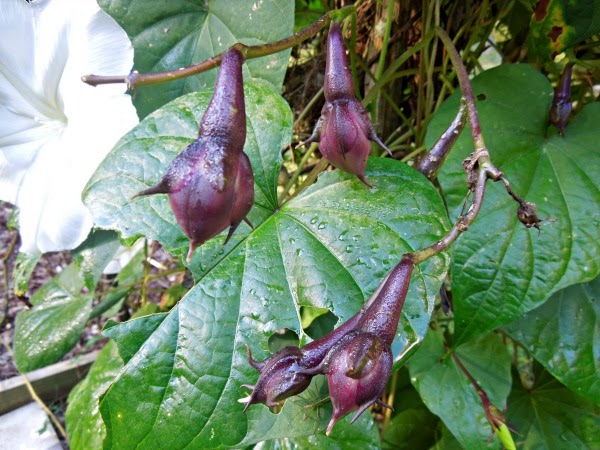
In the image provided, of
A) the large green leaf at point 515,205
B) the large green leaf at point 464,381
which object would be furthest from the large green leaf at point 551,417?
the large green leaf at point 515,205

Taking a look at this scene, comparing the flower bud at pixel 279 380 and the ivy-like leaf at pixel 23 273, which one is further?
the ivy-like leaf at pixel 23 273

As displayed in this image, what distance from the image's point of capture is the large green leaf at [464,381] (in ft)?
2.72

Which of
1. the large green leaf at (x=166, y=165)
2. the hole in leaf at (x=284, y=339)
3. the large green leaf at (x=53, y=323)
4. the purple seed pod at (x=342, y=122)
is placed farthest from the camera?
the large green leaf at (x=53, y=323)

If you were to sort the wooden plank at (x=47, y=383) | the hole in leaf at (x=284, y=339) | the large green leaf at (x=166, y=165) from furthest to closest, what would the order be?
the wooden plank at (x=47, y=383) < the hole in leaf at (x=284, y=339) < the large green leaf at (x=166, y=165)

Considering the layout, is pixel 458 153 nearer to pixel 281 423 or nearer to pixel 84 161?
pixel 281 423

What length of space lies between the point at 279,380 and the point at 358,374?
0.07 meters

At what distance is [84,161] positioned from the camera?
2.22 feet

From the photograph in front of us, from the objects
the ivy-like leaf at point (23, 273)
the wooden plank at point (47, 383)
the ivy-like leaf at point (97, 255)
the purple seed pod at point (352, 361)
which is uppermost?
the purple seed pod at point (352, 361)

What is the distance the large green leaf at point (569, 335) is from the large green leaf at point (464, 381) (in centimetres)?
17

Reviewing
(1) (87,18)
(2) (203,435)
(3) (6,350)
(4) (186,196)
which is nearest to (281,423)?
(2) (203,435)

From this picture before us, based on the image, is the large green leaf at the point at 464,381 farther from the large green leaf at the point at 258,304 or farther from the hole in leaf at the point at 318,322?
the large green leaf at the point at 258,304

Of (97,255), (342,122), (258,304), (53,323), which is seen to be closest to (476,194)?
(342,122)

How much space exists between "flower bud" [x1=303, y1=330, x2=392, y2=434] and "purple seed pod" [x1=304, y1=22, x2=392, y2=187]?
6.8 inches

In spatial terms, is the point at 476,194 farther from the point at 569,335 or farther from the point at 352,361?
the point at 569,335
